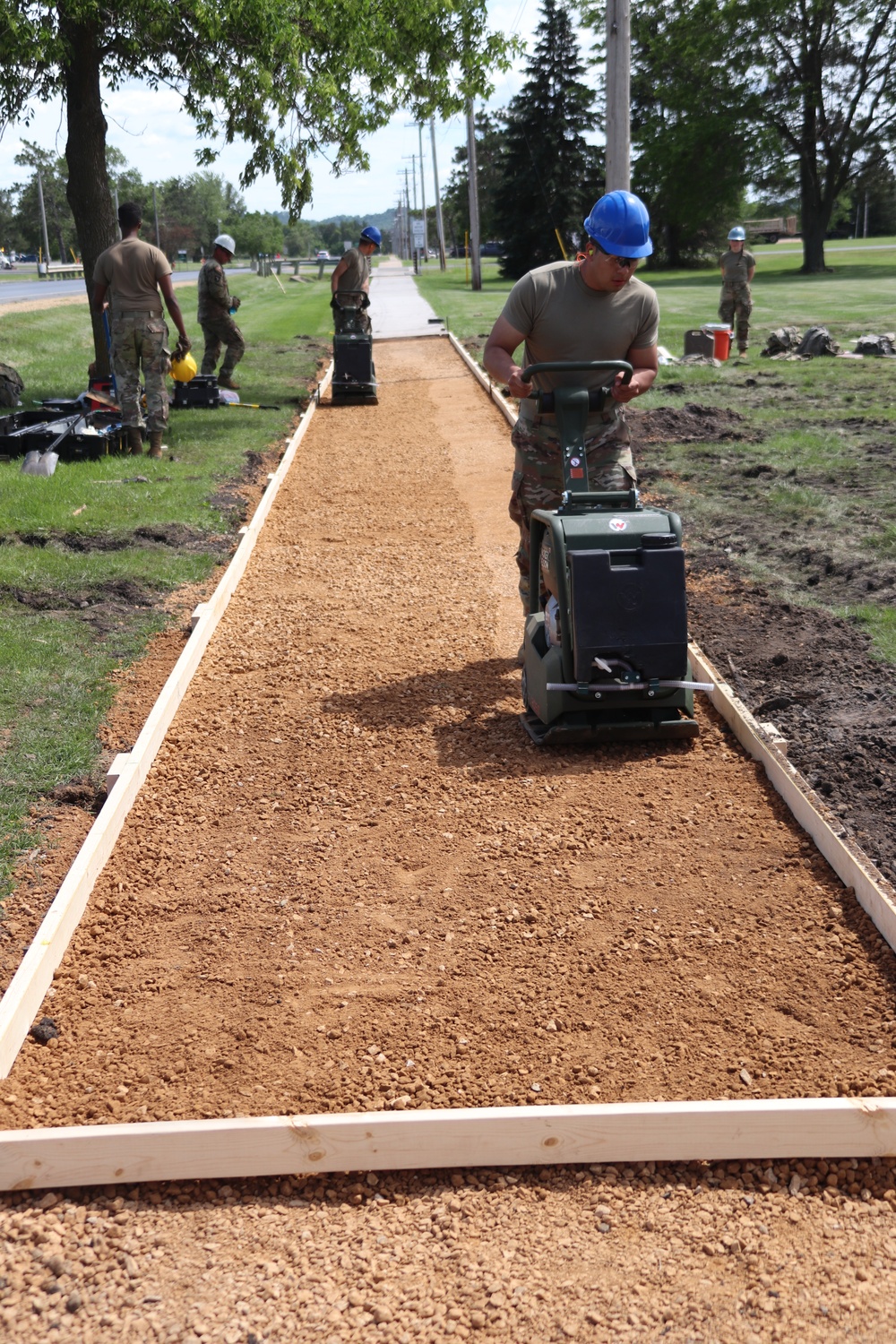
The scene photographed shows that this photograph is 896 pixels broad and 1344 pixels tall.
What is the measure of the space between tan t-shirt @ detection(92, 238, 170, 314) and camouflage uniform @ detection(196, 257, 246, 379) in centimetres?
430

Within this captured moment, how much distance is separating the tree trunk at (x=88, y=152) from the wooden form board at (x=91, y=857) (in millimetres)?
9508

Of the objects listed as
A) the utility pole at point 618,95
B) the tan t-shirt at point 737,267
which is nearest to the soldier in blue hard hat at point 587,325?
the utility pole at point 618,95

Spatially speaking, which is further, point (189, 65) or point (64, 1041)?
point (189, 65)

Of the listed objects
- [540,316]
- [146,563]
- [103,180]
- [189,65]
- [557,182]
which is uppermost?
[557,182]

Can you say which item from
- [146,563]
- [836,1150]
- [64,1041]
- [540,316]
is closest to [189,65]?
[146,563]

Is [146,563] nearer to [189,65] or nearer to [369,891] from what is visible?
[369,891]

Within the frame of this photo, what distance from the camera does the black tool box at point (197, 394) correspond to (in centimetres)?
1650

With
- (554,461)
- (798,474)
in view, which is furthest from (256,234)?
(554,461)

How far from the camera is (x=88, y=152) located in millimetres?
15367

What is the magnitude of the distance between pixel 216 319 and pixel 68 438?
5448 millimetres

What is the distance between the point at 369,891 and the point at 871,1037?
5.68ft

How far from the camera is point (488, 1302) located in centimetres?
265

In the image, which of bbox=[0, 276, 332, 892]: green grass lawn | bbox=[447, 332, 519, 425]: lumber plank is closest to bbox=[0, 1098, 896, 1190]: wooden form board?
bbox=[0, 276, 332, 892]: green grass lawn

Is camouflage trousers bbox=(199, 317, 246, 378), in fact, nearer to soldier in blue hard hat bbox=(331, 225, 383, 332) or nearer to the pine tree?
soldier in blue hard hat bbox=(331, 225, 383, 332)
